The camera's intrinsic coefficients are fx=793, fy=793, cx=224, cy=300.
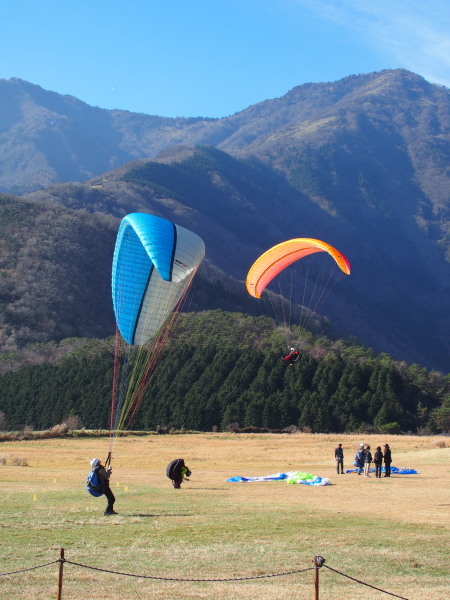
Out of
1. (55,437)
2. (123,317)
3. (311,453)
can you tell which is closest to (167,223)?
(123,317)

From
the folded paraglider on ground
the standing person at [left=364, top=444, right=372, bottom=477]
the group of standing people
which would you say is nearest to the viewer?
the folded paraglider on ground

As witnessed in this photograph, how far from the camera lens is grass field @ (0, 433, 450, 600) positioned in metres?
10.9

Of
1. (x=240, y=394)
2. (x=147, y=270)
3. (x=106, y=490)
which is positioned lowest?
(x=106, y=490)

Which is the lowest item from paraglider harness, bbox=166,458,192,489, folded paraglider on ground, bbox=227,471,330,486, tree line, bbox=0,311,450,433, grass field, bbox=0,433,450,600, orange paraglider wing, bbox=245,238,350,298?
grass field, bbox=0,433,450,600

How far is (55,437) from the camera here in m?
47.2

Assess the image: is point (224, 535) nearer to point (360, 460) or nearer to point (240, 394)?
point (360, 460)

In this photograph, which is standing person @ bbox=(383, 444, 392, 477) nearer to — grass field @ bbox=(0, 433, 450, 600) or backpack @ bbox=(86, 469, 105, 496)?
grass field @ bbox=(0, 433, 450, 600)

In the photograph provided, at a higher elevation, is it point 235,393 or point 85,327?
point 85,327

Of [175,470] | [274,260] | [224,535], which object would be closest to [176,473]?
[175,470]

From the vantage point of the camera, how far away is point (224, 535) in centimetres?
1393

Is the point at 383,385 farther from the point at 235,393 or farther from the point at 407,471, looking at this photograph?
the point at 407,471

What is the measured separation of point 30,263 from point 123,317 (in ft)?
322

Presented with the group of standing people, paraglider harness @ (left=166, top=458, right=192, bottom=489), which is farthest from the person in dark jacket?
the group of standing people

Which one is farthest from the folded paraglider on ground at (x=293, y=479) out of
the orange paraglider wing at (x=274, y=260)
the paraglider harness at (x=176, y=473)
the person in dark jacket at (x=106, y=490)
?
the person in dark jacket at (x=106, y=490)
